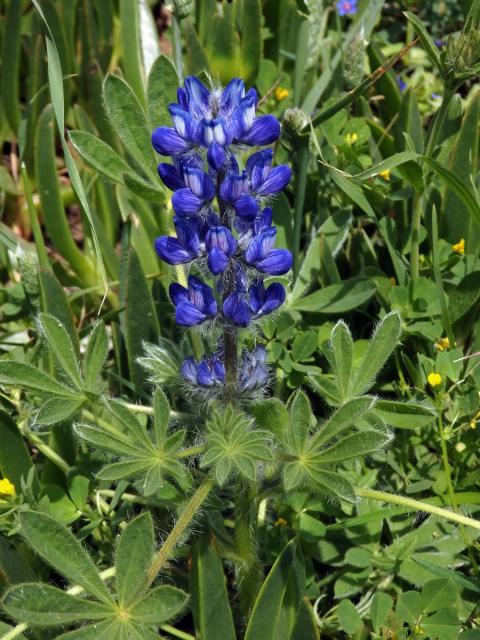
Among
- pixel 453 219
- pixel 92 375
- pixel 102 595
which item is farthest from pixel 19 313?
pixel 453 219

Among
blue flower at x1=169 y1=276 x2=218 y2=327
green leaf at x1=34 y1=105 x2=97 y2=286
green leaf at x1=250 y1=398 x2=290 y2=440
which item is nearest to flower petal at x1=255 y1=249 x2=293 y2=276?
blue flower at x1=169 y1=276 x2=218 y2=327

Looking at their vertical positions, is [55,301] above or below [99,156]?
below

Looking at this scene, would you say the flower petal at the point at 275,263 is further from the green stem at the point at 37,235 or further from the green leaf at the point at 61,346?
the green stem at the point at 37,235

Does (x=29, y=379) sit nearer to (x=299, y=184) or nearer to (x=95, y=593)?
(x=95, y=593)

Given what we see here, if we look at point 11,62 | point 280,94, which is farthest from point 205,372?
point 11,62

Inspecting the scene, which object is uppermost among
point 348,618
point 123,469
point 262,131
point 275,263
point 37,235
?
point 262,131

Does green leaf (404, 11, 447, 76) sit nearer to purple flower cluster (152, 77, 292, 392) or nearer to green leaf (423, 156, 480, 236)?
green leaf (423, 156, 480, 236)
